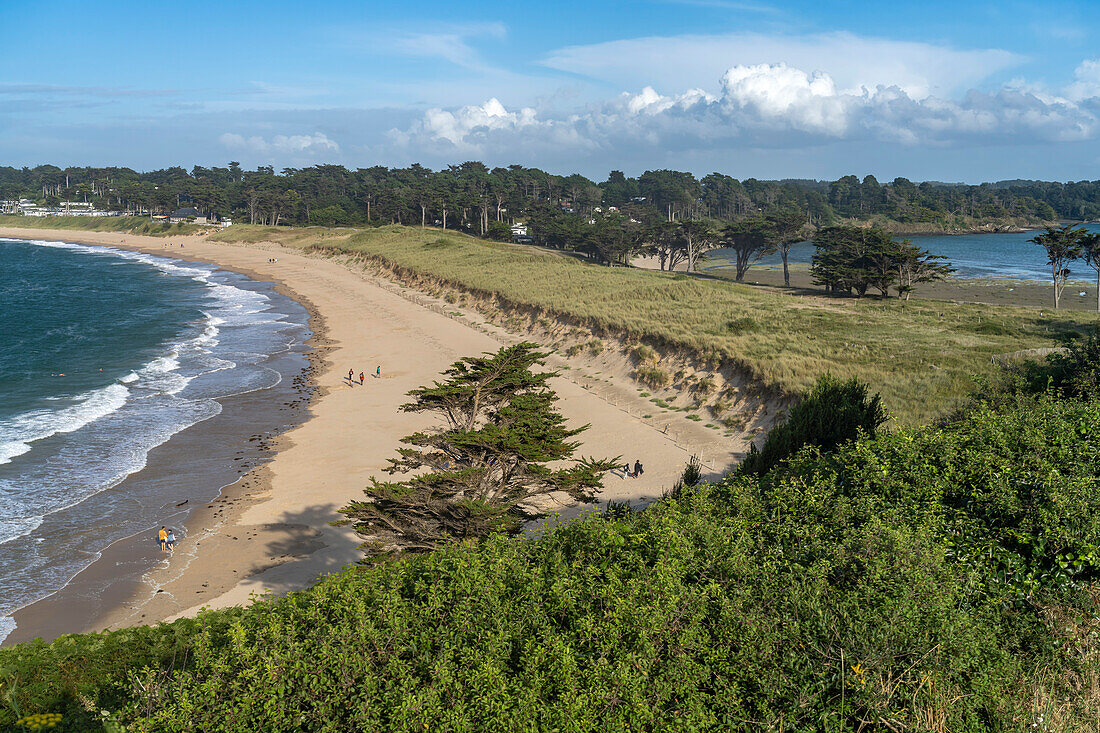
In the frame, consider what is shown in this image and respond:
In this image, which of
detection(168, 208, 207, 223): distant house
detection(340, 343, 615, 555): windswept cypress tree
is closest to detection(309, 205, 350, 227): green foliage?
detection(168, 208, 207, 223): distant house

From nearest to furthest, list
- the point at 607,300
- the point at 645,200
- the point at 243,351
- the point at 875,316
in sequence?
1. the point at 875,316
2. the point at 243,351
3. the point at 607,300
4. the point at 645,200

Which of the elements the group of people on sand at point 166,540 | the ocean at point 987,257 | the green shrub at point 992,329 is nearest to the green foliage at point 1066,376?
the green shrub at point 992,329

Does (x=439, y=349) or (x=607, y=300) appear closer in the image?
(x=439, y=349)

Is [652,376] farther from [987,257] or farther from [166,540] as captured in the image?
[987,257]

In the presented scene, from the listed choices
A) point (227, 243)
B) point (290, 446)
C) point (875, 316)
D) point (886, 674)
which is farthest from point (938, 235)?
point (886, 674)

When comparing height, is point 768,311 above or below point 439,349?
above

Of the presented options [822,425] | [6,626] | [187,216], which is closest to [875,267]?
[822,425]

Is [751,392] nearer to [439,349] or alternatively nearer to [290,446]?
[290,446]
